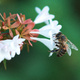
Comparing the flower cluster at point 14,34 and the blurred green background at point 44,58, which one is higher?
the flower cluster at point 14,34

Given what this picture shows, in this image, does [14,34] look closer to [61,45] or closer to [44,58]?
[61,45]

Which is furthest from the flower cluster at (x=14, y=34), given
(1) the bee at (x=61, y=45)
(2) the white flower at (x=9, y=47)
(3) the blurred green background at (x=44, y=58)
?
(3) the blurred green background at (x=44, y=58)

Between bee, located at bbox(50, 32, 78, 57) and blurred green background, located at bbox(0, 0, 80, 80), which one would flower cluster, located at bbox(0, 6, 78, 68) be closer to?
bee, located at bbox(50, 32, 78, 57)

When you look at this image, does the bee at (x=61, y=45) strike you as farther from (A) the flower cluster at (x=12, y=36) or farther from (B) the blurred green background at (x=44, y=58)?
(B) the blurred green background at (x=44, y=58)

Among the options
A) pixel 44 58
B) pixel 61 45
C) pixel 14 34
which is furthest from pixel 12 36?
pixel 44 58

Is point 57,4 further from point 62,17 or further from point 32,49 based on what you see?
point 32,49

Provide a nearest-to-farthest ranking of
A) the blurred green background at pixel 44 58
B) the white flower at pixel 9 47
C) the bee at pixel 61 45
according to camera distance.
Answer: the white flower at pixel 9 47 → the bee at pixel 61 45 → the blurred green background at pixel 44 58
